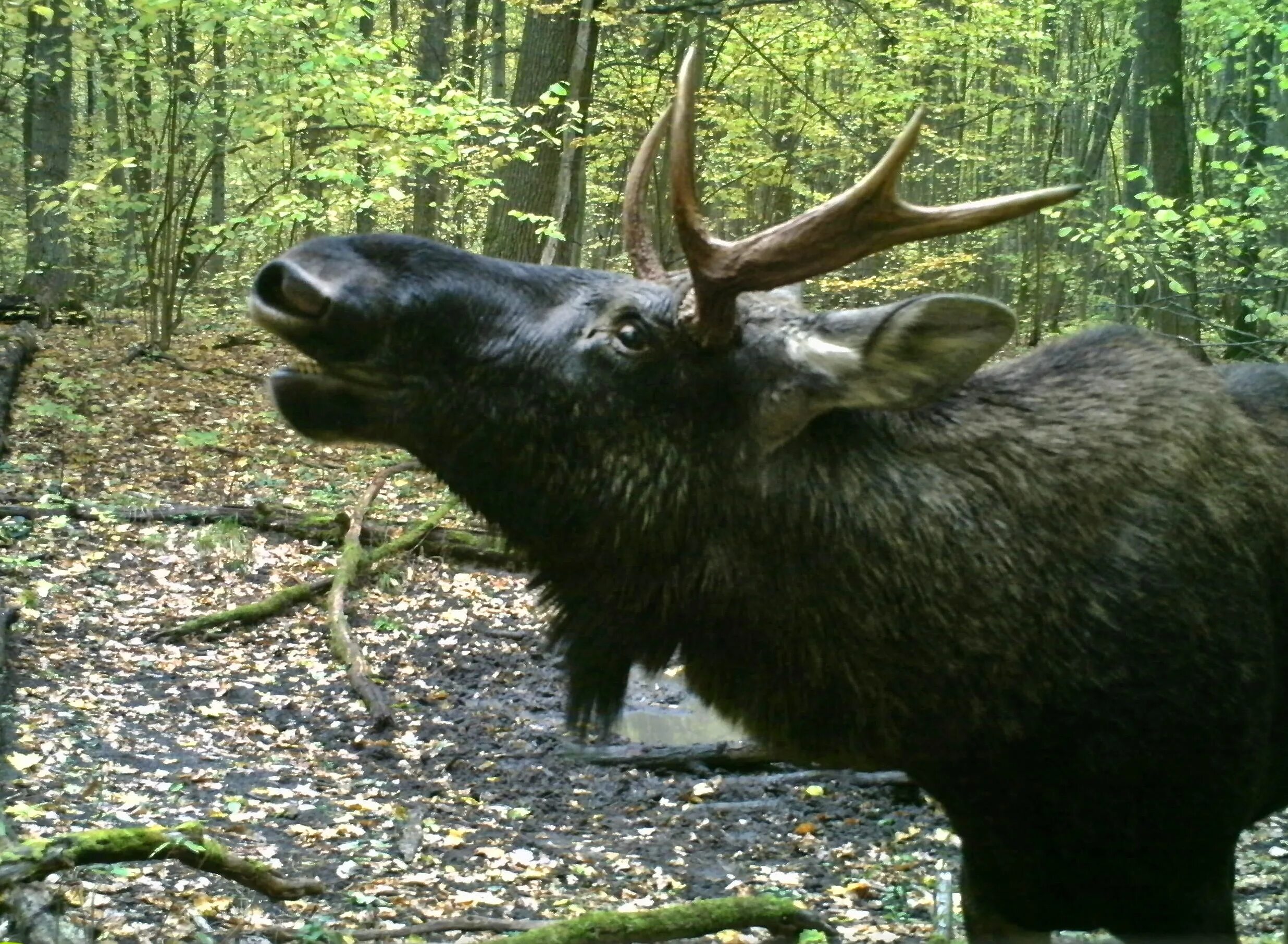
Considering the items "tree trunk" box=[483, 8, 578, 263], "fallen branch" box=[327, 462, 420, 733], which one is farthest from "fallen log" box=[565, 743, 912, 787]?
"tree trunk" box=[483, 8, 578, 263]

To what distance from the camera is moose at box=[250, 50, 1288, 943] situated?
10.8ft

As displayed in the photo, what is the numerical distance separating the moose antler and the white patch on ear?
0.55ft

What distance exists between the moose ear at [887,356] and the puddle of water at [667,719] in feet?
13.3

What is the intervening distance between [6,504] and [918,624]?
7.96 m

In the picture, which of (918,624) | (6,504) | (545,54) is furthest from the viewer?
(545,54)

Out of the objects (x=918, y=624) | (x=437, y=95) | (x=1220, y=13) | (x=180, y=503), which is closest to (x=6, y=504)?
(x=180, y=503)

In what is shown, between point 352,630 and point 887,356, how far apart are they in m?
6.04

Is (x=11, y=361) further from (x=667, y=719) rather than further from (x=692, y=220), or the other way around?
(x=692, y=220)

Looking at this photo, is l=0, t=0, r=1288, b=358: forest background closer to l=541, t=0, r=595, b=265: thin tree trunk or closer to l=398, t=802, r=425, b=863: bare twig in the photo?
l=541, t=0, r=595, b=265: thin tree trunk

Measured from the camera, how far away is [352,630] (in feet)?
27.7

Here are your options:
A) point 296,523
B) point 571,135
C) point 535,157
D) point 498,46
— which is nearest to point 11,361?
point 296,523

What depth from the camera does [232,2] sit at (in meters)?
10.0

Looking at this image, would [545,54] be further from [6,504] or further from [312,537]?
[6,504]

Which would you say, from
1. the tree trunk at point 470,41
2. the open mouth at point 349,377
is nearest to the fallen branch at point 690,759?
the open mouth at point 349,377
